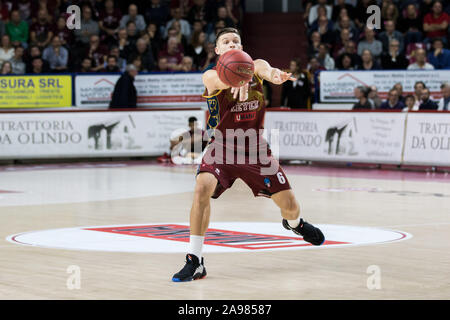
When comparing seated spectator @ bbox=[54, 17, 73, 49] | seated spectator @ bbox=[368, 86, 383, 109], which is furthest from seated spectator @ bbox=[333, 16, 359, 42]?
seated spectator @ bbox=[54, 17, 73, 49]

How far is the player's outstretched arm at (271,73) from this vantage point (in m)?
8.01

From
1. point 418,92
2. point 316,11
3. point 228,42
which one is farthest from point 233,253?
point 316,11

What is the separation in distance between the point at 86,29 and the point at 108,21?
30.8 inches

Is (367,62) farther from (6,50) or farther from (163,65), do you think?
(6,50)

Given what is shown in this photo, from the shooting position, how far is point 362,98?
21.5 meters

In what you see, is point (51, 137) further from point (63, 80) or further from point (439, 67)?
point (439, 67)

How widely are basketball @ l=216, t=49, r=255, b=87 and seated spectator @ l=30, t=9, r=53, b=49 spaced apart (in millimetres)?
18701

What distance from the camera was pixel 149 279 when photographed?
7926mm

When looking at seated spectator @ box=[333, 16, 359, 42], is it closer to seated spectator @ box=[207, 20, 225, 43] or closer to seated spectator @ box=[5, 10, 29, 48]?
seated spectator @ box=[207, 20, 225, 43]

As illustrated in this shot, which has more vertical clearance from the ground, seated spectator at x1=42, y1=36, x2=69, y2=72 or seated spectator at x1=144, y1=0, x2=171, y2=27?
seated spectator at x1=144, y1=0, x2=171, y2=27

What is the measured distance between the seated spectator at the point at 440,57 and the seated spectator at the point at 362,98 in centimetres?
214

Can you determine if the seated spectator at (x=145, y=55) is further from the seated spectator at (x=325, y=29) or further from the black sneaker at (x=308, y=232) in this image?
the black sneaker at (x=308, y=232)

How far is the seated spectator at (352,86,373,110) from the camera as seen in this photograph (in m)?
21.4
